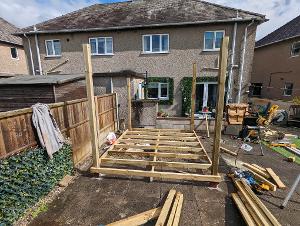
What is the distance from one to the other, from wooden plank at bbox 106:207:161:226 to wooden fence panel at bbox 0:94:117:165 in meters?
2.56

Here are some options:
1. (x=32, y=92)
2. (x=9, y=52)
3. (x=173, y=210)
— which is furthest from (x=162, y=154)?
(x=9, y=52)

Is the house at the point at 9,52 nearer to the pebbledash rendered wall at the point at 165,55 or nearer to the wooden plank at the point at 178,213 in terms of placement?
the pebbledash rendered wall at the point at 165,55

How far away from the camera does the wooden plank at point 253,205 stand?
3342mm

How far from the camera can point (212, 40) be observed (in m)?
11.7

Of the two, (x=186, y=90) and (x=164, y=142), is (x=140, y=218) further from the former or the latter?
(x=186, y=90)

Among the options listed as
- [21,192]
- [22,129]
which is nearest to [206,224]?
[21,192]

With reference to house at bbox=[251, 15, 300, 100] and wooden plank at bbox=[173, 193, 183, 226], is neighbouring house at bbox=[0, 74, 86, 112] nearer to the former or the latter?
wooden plank at bbox=[173, 193, 183, 226]

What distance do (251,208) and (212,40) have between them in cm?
1079

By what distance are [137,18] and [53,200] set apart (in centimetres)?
1250

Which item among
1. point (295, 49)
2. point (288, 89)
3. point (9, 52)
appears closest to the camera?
point (295, 49)

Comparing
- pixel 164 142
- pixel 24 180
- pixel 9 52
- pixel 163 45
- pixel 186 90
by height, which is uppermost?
pixel 9 52

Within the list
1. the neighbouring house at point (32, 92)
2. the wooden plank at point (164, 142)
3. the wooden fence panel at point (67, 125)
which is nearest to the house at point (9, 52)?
the neighbouring house at point (32, 92)

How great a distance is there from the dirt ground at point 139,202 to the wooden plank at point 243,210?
0.48 feet

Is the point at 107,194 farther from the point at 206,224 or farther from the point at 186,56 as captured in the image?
the point at 186,56
